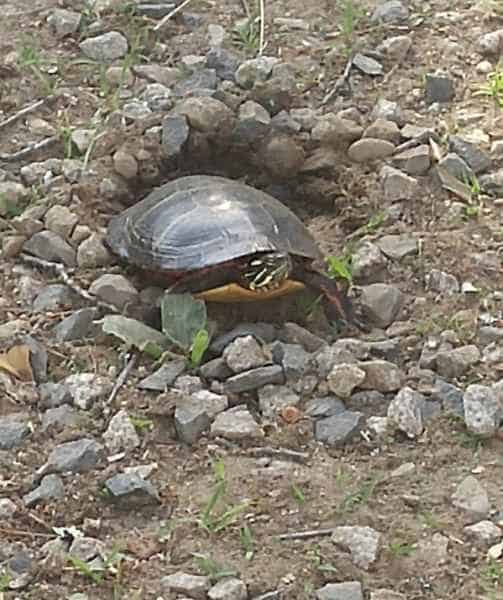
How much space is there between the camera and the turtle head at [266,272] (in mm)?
3770

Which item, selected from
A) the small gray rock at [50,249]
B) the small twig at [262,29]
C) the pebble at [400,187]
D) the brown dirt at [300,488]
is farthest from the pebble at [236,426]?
the small twig at [262,29]

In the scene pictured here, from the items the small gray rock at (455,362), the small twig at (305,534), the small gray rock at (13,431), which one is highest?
the small gray rock at (13,431)

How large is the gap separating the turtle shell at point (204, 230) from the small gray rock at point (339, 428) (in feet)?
2.16

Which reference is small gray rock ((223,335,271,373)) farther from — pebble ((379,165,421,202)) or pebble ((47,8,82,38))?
pebble ((47,8,82,38))

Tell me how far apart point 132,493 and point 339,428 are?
0.52m

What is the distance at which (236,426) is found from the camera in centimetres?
328

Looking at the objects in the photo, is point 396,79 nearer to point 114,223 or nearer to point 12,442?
point 114,223

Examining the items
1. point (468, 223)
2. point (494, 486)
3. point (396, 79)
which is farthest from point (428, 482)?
point (396, 79)

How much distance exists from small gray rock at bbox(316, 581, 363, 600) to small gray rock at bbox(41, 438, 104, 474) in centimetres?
63

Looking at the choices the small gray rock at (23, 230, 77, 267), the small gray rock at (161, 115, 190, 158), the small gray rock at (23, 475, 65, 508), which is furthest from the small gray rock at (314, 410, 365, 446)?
the small gray rock at (161, 115, 190, 158)

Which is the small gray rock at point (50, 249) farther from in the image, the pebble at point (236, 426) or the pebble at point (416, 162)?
the pebble at point (416, 162)

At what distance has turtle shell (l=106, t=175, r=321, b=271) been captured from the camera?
3836 millimetres

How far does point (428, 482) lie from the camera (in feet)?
10.3

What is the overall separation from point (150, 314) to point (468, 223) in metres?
0.95
